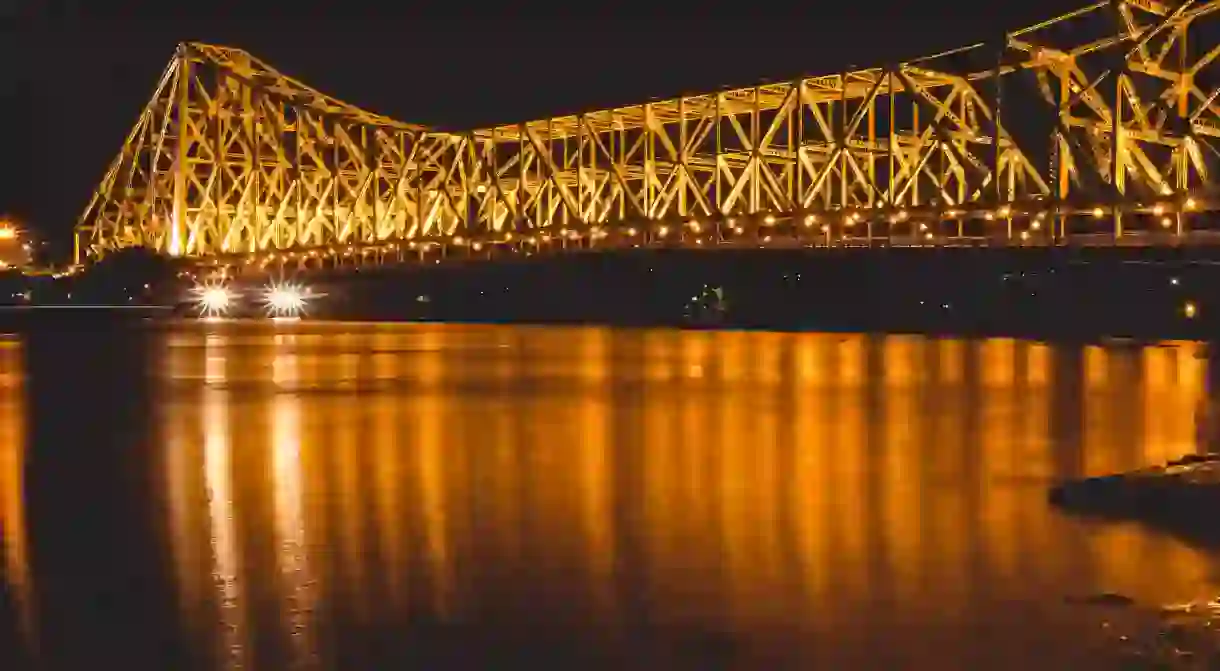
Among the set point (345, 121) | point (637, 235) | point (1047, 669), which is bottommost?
point (1047, 669)

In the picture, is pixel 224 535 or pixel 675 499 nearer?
pixel 224 535

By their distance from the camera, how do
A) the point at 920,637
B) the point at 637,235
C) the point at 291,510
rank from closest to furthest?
the point at 920,637, the point at 291,510, the point at 637,235

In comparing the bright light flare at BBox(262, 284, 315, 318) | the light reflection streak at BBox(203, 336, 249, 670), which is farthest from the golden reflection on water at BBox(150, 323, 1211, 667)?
the bright light flare at BBox(262, 284, 315, 318)

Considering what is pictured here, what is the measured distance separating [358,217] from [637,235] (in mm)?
34658

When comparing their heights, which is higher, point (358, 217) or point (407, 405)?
point (358, 217)

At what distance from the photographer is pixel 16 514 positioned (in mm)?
13969

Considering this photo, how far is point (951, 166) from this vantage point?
80.3 metres

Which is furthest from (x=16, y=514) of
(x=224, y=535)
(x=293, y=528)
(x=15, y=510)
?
(x=293, y=528)

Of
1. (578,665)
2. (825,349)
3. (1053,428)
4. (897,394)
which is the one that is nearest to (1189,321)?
(825,349)

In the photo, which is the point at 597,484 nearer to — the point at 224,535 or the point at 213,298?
the point at 224,535

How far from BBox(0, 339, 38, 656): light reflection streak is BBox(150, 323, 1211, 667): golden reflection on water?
1047 millimetres

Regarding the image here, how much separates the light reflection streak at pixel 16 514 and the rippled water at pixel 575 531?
4 centimetres

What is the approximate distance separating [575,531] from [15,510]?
5161mm

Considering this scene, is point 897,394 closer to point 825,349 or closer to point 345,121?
point 825,349
